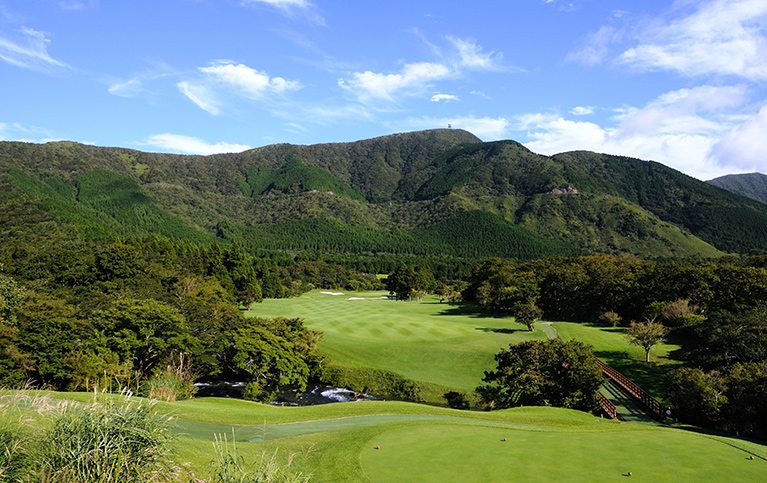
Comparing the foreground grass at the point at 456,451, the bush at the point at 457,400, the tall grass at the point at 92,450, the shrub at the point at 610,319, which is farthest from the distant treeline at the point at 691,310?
the tall grass at the point at 92,450

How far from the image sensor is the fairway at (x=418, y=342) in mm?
43688

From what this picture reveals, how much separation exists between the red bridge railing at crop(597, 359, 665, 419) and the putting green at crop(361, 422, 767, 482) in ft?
53.9

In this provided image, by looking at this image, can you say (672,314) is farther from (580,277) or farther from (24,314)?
(24,314)

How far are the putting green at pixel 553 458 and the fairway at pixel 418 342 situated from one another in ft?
81.9

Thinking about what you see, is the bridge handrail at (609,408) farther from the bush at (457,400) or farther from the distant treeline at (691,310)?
the bush at (457,400)

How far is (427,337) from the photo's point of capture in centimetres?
5397

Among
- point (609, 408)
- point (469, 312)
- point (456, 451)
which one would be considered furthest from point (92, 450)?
point (469, 312)

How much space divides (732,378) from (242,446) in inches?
1173

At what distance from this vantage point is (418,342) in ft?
170

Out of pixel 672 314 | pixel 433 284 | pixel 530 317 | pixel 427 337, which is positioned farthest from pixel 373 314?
pixel 433 284

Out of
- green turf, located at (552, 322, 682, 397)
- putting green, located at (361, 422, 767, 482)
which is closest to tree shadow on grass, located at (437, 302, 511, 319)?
green turf, located at (552, 322, 682, 397)

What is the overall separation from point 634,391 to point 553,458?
27.6 meters

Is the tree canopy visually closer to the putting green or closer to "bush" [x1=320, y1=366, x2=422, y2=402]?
"bush" [x1=320, y1=366, x2=422, y2=402]

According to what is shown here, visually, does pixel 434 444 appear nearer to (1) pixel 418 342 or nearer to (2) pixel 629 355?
(1) pixel 418 342
